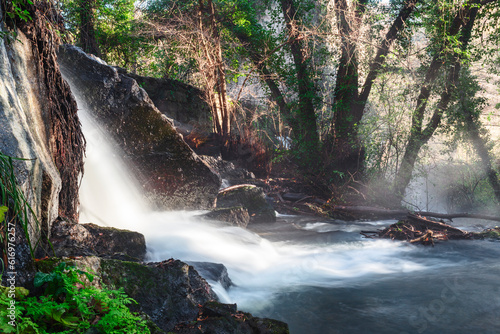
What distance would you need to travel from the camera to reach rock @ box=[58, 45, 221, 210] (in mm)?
6770

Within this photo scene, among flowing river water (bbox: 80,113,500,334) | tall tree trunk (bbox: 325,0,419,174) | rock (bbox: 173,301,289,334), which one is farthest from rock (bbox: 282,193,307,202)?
rock (bbox: 173,301,289,334)

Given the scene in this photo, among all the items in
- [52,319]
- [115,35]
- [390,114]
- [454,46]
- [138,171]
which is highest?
[115,35]

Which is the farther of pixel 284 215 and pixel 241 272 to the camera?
pixel 284 215

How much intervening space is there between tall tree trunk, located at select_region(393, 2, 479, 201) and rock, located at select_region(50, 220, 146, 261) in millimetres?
9803

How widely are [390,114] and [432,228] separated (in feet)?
15.1

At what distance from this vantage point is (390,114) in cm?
1134

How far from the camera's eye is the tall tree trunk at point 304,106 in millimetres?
12523

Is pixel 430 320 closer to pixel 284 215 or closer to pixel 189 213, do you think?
pixel 189 213

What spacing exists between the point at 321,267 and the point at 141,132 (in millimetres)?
4241

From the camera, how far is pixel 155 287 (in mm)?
3023

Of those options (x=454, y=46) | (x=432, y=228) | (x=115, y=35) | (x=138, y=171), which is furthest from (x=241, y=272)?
(x=115, y=35)

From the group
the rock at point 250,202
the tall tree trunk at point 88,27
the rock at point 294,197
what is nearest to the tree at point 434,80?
the rock at point 294,197

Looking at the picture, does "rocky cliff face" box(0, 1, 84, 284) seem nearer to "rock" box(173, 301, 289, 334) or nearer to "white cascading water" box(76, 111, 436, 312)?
"rock" box(173, 301, 289, 334)

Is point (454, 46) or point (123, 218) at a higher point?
point (454, 46)
